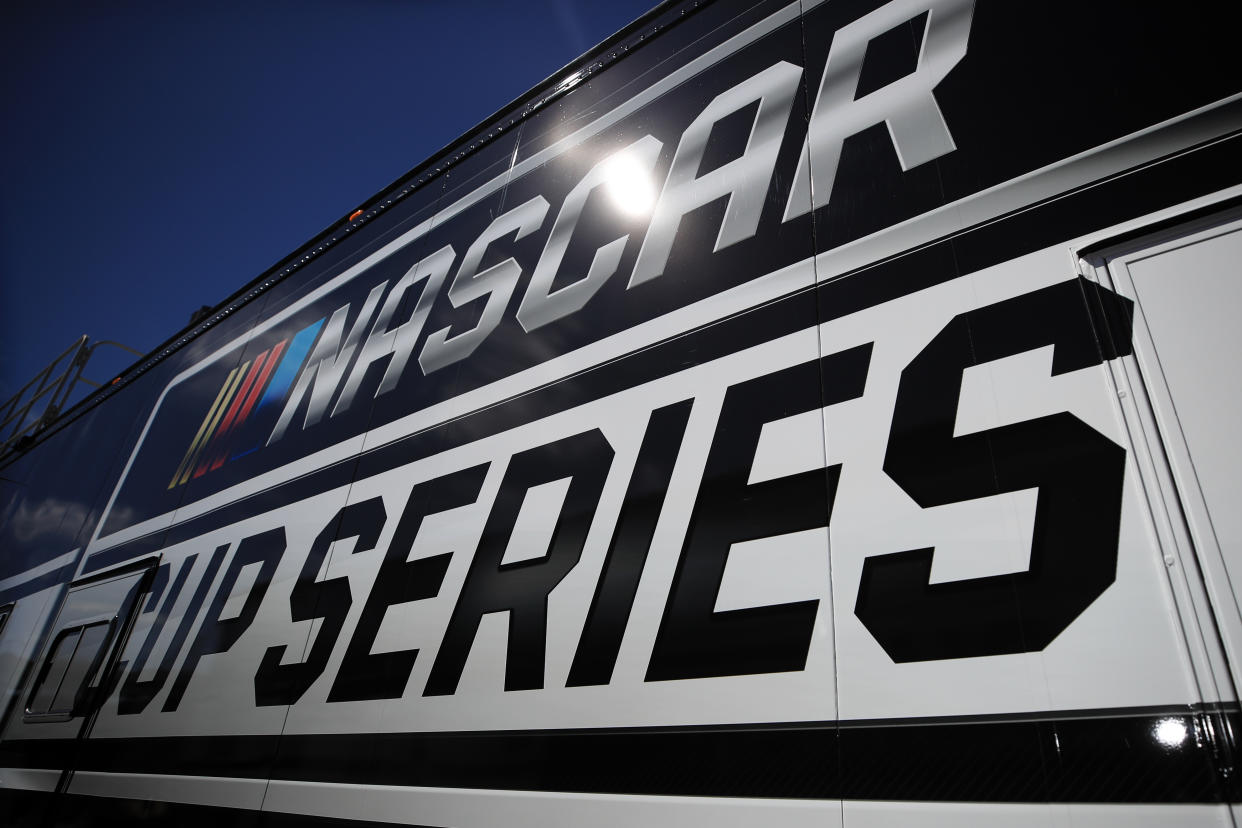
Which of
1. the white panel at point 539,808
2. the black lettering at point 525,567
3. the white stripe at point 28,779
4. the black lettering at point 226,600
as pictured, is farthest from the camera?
the white stripe at point 28,779

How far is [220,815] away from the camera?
5.54 feet

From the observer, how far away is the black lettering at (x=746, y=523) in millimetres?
1008

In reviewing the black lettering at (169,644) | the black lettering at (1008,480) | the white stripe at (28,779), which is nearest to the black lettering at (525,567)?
the black lettering at (1008,480)

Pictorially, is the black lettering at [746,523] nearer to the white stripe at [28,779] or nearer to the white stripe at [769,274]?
the white stripe at [769,274]

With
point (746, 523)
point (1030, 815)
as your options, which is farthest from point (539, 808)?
point (1030, 815)

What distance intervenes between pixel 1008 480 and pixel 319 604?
159cm

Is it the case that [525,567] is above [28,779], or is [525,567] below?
above

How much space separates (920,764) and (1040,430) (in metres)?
0.44

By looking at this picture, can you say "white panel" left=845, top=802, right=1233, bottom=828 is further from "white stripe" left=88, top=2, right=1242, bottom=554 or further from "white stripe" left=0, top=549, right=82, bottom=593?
"white stripe" left=0, top=549, right=82, bottom=593

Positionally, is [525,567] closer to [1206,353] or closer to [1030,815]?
[1030,815]

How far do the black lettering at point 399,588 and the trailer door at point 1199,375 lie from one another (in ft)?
3.95

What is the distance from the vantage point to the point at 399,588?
5.21 feet

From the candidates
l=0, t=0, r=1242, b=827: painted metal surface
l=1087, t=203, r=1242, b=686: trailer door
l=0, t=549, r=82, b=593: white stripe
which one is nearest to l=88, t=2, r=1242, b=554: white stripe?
l=0, t=0, r=1242, b=827: painted metal surface

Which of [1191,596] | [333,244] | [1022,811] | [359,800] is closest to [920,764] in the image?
[1022,811]
